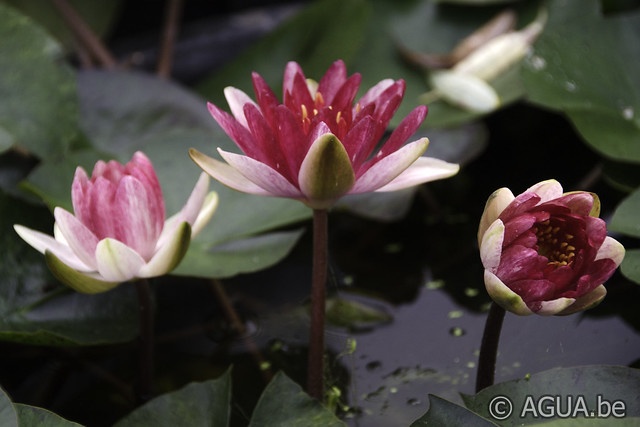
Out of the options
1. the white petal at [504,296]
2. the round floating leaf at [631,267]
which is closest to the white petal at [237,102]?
the white petal at [504,296]

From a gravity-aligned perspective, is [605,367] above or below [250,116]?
below

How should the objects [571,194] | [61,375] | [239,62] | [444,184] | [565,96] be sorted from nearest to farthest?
[571,194]
[61,375]
[565,96]
[444,184]
[239,62]

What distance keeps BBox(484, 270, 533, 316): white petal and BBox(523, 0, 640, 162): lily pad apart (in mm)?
425

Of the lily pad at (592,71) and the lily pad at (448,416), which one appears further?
the lily pad at (592,71)

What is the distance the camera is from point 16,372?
763mm

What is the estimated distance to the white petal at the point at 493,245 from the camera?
0.48m

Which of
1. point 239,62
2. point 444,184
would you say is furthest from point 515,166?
point 239,62

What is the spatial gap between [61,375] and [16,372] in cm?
5


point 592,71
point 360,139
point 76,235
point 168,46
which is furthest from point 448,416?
point 168,46

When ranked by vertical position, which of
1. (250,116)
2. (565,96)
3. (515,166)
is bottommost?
(515,166)

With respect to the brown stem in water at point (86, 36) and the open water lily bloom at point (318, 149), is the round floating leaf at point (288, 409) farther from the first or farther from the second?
the brown stem in water at point (86, 36)

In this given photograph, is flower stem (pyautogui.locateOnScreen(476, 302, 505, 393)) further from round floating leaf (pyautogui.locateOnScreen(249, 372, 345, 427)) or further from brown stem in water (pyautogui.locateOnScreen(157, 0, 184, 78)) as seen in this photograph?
brown stem in water (pyautogui.locateOnScreen(157, 0, 184, 78))

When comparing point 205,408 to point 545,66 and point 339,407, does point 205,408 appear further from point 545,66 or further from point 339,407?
point 545,66

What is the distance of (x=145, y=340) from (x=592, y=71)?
0.63m
